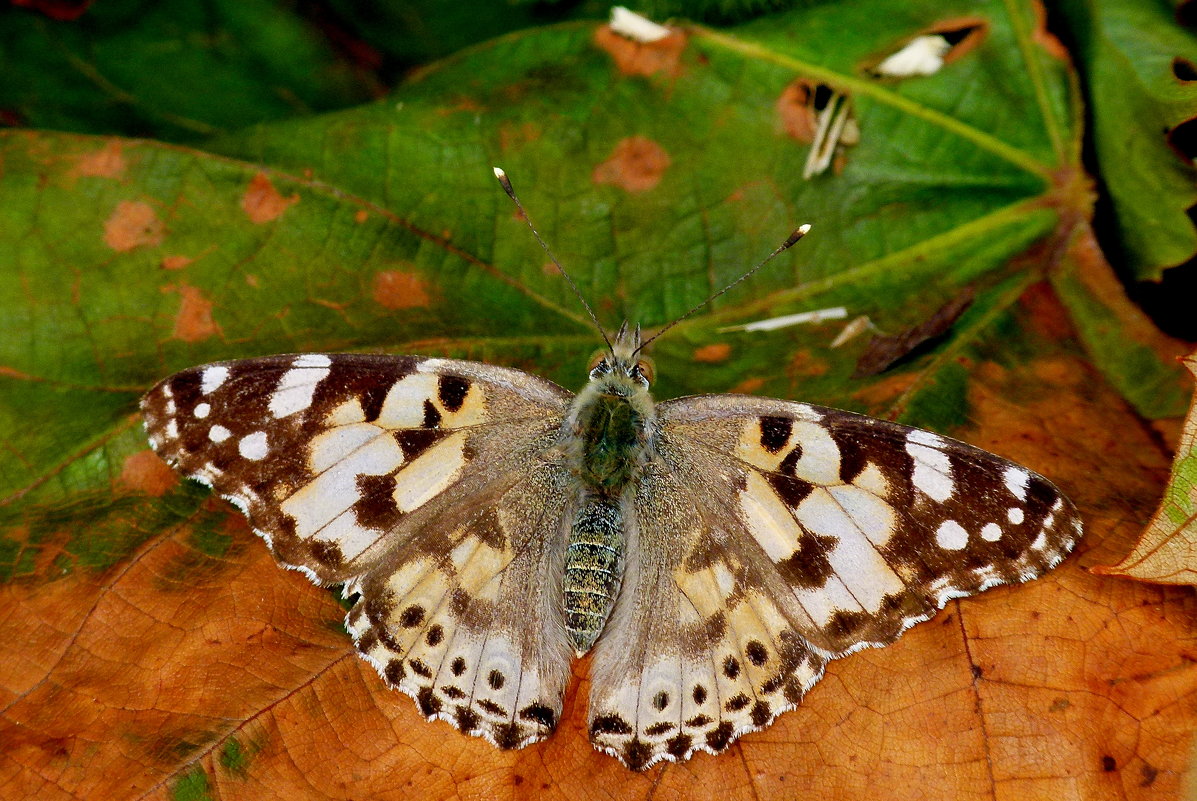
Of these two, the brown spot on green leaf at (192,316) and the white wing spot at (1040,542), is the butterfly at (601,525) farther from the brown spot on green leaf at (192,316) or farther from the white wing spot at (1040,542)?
the brown spot on green leaf at (192,316)

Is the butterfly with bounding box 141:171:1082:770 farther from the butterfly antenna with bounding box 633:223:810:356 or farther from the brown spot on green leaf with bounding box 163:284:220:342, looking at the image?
the brown spot on green leaf with bounding box 163:284:220:342

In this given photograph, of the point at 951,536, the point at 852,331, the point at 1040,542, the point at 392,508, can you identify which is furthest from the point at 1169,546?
the point at 392,508

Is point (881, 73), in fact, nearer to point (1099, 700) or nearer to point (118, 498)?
point (1099, 700)

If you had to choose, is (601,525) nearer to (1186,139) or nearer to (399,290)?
(399,290)

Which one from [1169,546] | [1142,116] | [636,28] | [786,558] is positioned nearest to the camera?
[1169,546]

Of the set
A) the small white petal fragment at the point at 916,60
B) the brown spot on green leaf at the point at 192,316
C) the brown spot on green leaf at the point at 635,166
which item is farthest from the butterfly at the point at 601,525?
the small white petal fragment at the point at 916,60

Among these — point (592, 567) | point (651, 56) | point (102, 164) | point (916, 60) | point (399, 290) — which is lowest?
point (592, 567)
